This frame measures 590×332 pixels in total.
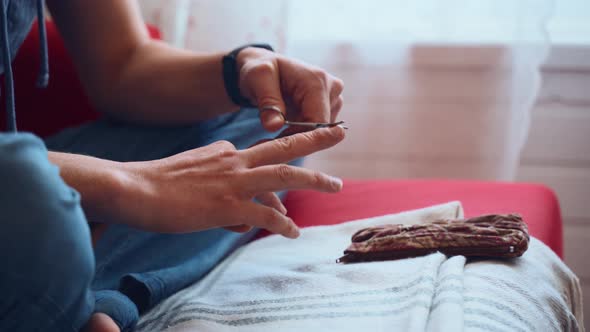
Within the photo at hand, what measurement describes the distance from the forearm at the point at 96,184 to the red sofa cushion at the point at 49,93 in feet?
2.49

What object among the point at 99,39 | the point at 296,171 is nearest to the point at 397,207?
the point at 296,171

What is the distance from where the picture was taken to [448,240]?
2.34 feet

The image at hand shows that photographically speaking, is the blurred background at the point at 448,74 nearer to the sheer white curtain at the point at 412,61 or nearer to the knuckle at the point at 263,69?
the sheer white curtain at the point at 412,61

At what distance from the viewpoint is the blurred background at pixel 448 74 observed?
62.6 inches

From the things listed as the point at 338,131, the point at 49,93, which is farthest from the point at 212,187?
the point at 49,93

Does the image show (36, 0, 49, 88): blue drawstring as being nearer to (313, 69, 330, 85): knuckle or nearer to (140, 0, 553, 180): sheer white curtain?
(313, 69, 330, 85): knuckle

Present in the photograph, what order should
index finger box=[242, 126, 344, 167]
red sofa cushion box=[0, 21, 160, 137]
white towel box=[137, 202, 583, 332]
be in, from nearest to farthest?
white towel box=[137, 202, 583, 332]
index finger box=[242, 126, 344, 167]
red sofa cushion box=[0, 21, 160, 137]

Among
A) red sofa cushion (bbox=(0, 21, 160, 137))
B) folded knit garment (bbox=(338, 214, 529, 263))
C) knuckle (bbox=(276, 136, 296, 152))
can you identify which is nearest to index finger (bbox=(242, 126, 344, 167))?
knuckle (bbox=(276, 136, 296, 152))

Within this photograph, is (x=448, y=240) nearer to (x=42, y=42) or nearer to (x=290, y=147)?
(x=290, y=147)

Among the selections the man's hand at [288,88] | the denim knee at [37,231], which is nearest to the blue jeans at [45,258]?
the denim knee at [37,231]

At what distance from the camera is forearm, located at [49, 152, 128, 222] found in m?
0.57

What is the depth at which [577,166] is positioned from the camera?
1682 millimetres

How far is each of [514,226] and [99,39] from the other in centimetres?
70

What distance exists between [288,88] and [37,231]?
460mm
